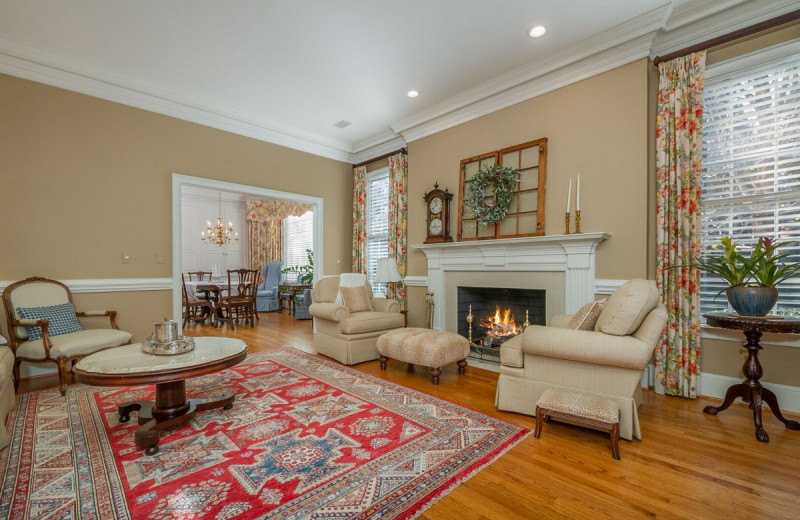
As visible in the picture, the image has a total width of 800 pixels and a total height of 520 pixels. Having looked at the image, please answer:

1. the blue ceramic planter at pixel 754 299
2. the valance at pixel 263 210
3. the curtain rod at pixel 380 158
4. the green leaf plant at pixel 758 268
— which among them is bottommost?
the blue ceramic planter at pixel 754 299

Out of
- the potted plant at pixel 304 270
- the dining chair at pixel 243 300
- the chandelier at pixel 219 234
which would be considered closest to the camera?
the dining chair at pixel 243 300

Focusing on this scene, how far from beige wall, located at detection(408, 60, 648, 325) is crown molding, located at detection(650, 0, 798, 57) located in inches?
11.2

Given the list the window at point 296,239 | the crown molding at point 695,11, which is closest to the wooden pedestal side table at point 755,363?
the crown molding at point 695,11

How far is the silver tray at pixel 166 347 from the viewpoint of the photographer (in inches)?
97.7

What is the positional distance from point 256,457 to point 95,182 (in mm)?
3770

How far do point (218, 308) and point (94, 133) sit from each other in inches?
149

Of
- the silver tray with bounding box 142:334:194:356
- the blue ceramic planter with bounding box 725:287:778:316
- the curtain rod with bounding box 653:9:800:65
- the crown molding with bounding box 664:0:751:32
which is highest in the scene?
the crown molding with bounding box 664:0:751:32

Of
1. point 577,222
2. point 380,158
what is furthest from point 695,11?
point 380,158

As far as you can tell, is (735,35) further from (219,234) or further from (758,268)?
(219,234)

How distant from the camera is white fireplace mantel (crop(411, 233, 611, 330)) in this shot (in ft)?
11.5

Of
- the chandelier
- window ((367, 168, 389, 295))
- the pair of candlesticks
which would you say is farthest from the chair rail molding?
the chandelier

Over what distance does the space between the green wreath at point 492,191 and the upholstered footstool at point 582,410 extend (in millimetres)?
2249

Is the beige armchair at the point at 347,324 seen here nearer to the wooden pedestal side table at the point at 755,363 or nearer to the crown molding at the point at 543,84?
the crown molding at the point at 543,84

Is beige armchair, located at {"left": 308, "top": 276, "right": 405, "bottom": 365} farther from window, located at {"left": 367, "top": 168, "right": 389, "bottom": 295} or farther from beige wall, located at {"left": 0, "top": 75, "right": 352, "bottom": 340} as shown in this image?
beige wall, located at {"left": 0, "top": 75, "right": 352, "bottom": 340}
